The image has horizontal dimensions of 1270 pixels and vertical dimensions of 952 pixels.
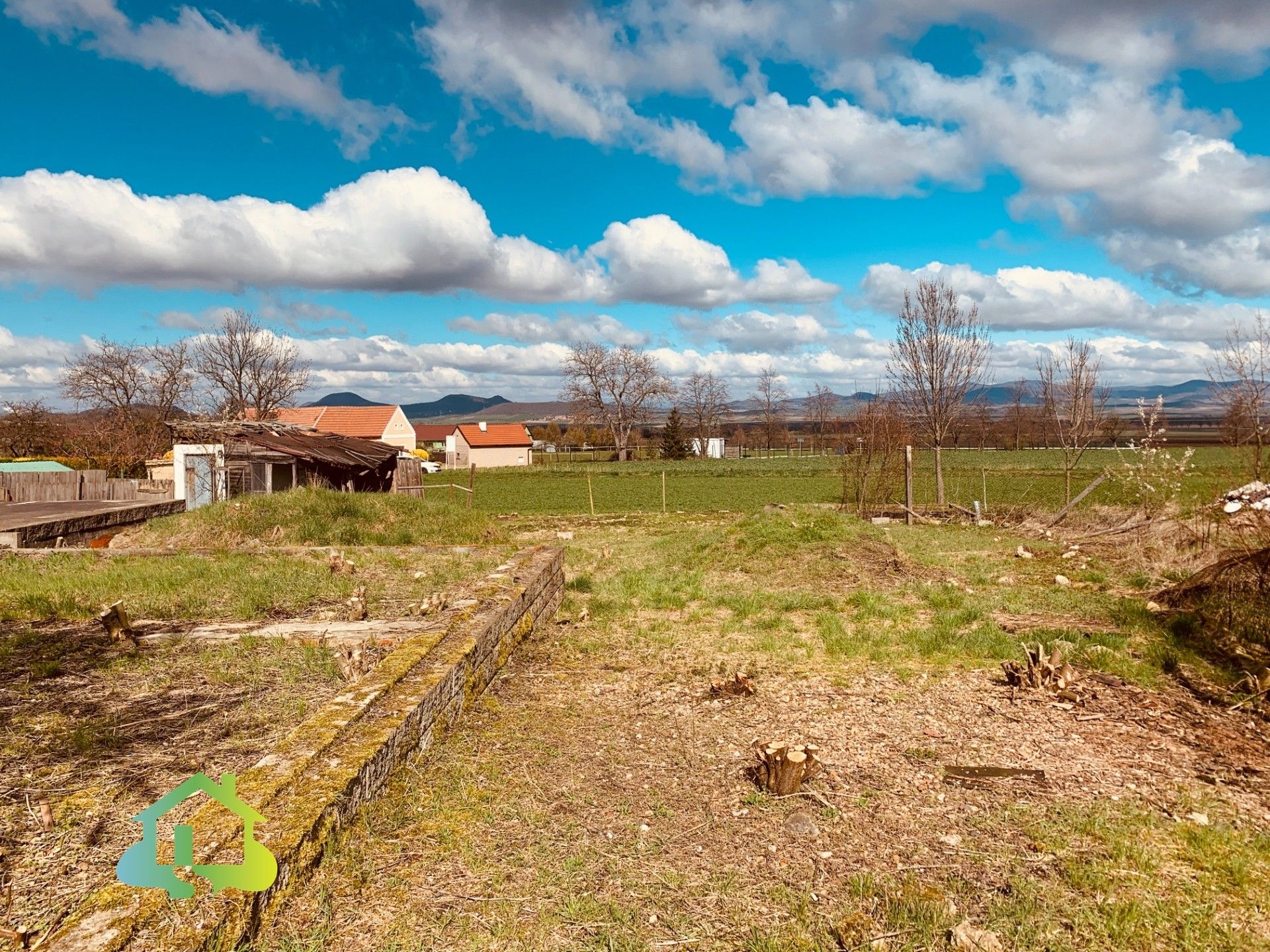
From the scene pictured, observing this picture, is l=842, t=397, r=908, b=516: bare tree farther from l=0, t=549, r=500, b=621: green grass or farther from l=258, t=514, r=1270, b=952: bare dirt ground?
l=258, t=514, r=1270, b=952: bare dirt ground

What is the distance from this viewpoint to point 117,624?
251 inches

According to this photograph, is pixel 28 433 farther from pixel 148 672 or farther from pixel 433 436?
pixel 433 436

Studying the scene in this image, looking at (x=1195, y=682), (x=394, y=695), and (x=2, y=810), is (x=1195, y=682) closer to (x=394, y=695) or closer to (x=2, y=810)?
(x=394, y=695)

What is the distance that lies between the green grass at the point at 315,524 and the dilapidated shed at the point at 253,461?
13.6ft

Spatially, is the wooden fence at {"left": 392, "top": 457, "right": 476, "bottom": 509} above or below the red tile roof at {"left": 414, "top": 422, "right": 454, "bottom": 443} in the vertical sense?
below

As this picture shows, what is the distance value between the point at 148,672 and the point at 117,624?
110cm

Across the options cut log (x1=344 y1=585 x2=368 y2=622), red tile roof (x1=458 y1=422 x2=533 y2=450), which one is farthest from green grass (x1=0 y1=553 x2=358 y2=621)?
red tile roof (x1=458 y1=422 x2=533 y2=450)

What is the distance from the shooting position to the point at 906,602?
902 centimetres

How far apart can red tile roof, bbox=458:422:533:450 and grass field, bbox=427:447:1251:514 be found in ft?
65.9

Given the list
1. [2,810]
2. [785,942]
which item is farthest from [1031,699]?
[2,810]

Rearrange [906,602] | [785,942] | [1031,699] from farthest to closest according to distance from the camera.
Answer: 1. [906,602]
2. [1031,699]
3. [785,942]

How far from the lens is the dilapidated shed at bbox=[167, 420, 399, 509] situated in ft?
63.2

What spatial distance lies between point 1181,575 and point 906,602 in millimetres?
3549

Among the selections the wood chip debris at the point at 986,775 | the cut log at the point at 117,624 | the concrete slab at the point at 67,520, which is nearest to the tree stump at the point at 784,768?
the wood chip debris at the point at 986,775
